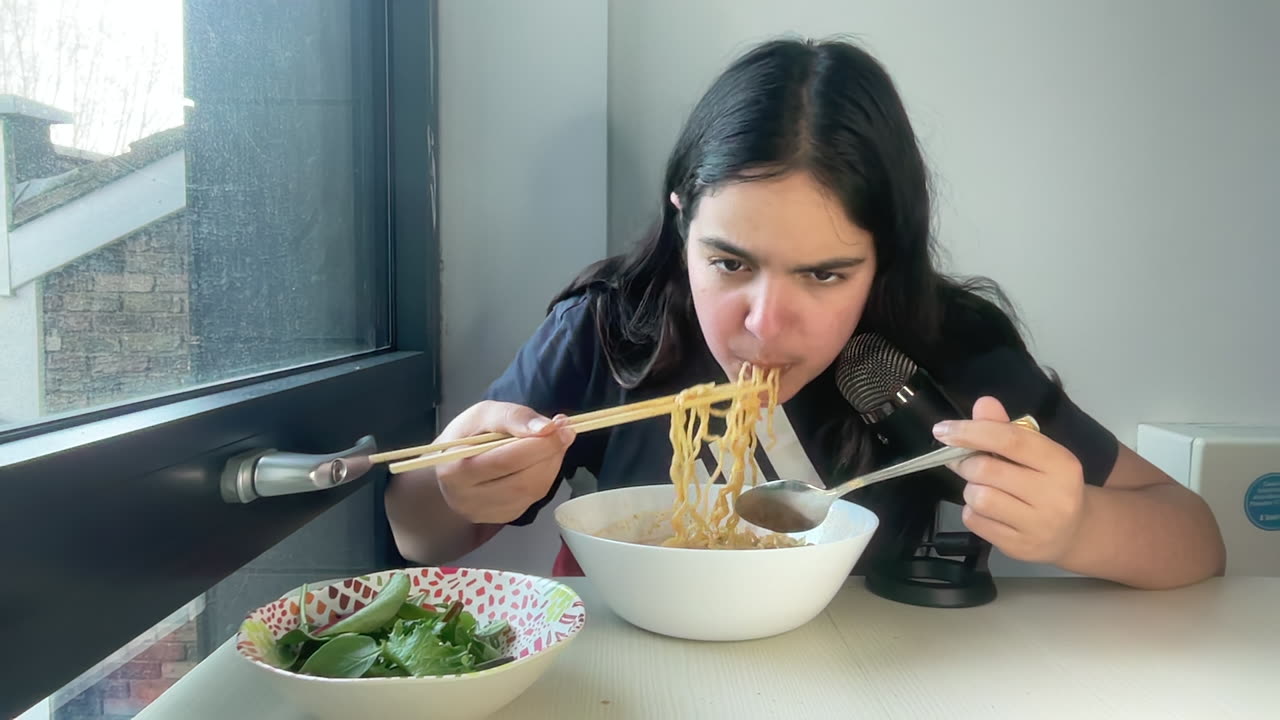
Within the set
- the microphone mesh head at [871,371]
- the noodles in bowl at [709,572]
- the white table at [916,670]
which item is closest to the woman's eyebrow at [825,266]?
the microphone mesh head at [871,371]

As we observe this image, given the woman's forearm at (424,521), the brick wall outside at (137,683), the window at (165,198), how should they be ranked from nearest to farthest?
the window at (165,198)
the brick wall outside at (137,683)
the woman's forearm at (424,521)

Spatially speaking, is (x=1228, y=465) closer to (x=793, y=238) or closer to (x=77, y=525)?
(x=793, y=238)

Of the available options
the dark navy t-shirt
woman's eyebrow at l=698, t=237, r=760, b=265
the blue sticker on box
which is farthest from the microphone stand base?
the blue sticker on box

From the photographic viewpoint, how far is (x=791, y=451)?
1217 mm

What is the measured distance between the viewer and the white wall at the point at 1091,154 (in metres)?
1.71

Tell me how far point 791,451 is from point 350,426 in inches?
24.5

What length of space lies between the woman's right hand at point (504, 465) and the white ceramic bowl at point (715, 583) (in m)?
0.09

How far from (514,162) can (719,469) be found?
86 cm

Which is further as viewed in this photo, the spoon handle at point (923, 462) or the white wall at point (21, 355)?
the spoon handle at point (923, 462)

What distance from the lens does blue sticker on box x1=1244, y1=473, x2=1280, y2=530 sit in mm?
1671

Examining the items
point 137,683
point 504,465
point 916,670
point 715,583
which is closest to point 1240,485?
point 916,670

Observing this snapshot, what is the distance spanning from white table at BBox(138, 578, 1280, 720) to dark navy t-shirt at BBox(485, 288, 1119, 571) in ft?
1.12

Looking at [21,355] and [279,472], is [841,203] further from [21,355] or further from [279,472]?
[21,355]

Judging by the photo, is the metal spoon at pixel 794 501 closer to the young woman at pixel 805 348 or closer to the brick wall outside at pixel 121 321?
the young woman at pixel 805 348
